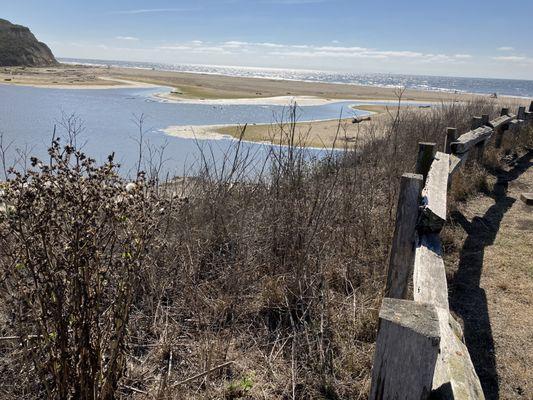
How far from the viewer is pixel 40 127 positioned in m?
17.7

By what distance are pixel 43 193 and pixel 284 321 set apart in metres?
2.27

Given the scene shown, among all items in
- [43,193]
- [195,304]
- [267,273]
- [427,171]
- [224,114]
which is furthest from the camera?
[224,114]

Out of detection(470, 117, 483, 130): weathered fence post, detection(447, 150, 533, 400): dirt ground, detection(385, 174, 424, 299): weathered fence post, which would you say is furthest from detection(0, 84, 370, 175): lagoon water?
detection(385, 174, 424, 299): weathered fence post

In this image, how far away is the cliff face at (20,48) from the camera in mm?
64312

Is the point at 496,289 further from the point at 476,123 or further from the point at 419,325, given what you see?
the point at 476,123

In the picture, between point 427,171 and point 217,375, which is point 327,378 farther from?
point 427,171

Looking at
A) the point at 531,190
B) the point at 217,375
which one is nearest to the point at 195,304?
the point at 217,375

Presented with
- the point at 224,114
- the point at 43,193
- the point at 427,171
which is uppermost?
the point at 43,193

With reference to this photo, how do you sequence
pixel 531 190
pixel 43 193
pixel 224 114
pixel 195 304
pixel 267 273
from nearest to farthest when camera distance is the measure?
1. pixel 43 193
2. pixel 195 304
3. pixel 267 273
4. pixel 531 190
5. pixel 224 114

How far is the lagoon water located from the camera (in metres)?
14.5

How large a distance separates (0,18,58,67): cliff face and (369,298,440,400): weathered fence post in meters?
72.4

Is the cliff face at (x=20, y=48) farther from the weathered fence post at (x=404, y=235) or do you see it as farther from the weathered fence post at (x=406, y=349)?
the weathered fence post at (x=406, y=349)

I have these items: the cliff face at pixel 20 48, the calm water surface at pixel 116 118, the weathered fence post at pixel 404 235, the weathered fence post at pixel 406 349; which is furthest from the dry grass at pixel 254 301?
the cliff face at pixel 20 48

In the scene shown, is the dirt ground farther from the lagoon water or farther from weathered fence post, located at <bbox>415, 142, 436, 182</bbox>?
the lagoon water
